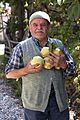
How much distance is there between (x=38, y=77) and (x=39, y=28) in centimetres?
43

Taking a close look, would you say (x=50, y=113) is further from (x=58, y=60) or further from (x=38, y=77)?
(x=58, y=60)

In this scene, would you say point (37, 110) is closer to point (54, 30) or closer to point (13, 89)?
point (54, 30)

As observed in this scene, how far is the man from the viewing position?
3.46 m

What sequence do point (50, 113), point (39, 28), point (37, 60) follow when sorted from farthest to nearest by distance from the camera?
point (50, 113) → point (39, 28) → point (37, 60)

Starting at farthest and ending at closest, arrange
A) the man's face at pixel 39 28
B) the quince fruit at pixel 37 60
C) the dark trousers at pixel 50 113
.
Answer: the dark trousers at pixel 50 113, the man's face at pixel 39 28, the quince fruit at pixel 37 60

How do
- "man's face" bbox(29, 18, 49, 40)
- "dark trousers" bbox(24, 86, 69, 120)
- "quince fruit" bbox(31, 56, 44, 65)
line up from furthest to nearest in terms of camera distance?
"dark trousers" bbox(24, 86, 69, 120), "man's face" bbox(29, 18, 49, 40), "quince fruit" bbox(31, 56, 44, 65)

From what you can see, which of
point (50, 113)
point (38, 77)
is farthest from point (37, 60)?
point (50, 113)

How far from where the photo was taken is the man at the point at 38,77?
346cm

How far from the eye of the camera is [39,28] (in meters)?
3.42

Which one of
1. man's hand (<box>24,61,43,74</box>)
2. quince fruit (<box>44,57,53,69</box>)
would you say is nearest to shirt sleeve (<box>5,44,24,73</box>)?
man's hand (<box>24,61,43,74</box>)

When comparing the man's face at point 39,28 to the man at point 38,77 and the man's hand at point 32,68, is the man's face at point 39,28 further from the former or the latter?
the man's hand at point 32,68

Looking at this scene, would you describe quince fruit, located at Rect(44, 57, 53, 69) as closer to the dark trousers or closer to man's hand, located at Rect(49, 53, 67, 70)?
man's hand, located at Rect(49, 53, 67, 70)

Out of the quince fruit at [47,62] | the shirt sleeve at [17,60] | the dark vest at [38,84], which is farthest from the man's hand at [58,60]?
the shirt sleeve at [17,60]

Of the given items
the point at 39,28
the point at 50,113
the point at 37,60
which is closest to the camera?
the point at 37,60
